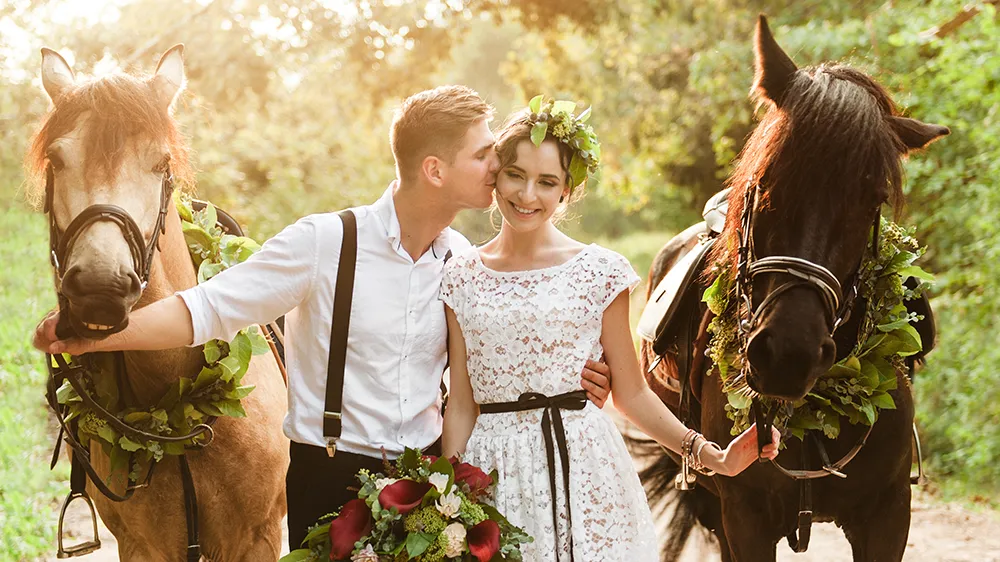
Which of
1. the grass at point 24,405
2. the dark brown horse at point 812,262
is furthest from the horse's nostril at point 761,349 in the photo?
the grass at point 24,405

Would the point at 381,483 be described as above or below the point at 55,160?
below

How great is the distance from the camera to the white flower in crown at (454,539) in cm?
234

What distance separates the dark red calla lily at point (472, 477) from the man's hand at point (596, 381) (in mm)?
412

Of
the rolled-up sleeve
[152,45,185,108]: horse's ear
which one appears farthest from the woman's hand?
[152,45,185,108]: horse's ear

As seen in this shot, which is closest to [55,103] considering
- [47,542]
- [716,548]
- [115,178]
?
[115,178]

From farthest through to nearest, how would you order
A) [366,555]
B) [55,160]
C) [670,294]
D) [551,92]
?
1. [551,92]
2. [670,294]
3. [55,160]
4. [366,555]

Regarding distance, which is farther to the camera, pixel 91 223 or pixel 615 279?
pixel 615 279

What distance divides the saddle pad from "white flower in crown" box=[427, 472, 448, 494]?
176 centimetres

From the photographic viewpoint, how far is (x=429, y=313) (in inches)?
111

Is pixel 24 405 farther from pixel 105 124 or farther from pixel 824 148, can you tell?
pixel 824 148

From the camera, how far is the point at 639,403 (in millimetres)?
2842

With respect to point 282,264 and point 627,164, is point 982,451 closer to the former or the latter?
point 282,264

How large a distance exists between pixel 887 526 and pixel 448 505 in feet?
5.51

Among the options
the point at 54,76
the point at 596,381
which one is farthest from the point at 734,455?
the point at 54,76
